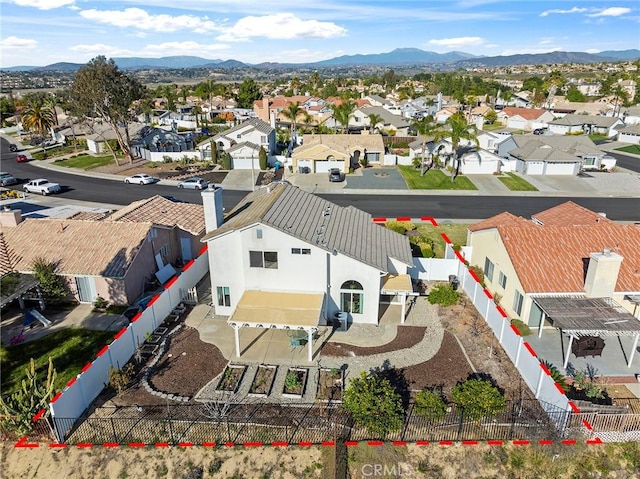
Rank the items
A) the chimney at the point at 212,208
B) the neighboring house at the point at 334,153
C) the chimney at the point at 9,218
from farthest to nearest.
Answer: the neighboring house at the point at 334,153 → the chimney at the point at 9,218 → the chimney at the point at 212,208

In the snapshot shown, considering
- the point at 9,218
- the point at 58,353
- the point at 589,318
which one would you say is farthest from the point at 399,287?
the point at 9,218

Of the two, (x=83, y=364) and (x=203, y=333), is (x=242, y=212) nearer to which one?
(x=203, y=333)

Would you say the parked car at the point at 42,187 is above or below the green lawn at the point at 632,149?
above

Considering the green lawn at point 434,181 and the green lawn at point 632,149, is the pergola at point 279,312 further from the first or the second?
the green lawn at point 632,149

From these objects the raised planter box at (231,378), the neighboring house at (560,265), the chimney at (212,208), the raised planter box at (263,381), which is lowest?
the raised planter box at (263,381)

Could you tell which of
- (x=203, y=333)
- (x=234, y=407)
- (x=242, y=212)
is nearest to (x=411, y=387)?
(x=234, y=407)

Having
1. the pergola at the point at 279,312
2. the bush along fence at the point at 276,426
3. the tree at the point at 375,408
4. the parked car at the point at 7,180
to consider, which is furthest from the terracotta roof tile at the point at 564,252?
the parked car at the point at 7,180
